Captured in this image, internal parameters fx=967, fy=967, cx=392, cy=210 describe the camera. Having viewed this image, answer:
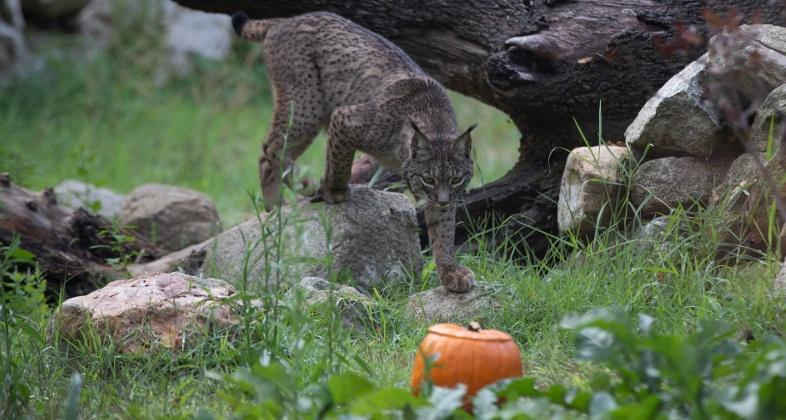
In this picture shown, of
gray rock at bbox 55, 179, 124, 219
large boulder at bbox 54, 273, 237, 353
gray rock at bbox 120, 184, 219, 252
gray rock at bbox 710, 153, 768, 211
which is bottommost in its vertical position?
gray rock at bbox 55, 179, 124, 219

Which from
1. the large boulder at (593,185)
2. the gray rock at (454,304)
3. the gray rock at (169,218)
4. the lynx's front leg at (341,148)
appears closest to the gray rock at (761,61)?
the large boulder at (593,185)

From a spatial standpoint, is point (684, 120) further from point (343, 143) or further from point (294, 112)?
point (294, 112)

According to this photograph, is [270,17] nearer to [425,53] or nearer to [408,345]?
[425,53]

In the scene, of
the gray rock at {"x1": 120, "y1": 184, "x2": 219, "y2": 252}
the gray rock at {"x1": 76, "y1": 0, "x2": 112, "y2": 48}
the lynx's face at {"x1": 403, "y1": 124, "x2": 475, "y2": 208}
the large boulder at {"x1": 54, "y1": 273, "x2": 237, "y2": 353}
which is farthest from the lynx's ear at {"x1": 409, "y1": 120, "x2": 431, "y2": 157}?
the gray rock at {"x1": 76, "y1": 0, "x2": 112, "y2": 48}

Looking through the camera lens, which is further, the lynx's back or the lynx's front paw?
the lynx's back

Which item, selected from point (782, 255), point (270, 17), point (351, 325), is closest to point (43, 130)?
point (270, 17)

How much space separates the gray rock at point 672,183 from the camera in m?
4.55

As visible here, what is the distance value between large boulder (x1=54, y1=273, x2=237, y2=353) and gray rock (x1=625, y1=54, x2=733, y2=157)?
2.10m

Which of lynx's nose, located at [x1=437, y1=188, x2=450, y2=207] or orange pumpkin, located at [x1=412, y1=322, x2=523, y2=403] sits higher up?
orange pumpkin, located at [x1=412, y1=322, x2=523, y2=403]

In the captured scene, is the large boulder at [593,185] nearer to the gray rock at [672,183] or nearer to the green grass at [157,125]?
the gray rock at [672,183]

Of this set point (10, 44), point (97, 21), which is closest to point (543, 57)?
point (10, 44)

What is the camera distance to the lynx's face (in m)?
4.96

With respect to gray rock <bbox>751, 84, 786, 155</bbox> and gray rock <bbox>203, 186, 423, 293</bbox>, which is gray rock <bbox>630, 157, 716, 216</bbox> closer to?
gray rock <bbox>751, 84, 786, 155</bbox>

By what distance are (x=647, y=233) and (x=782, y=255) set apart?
61 cm
